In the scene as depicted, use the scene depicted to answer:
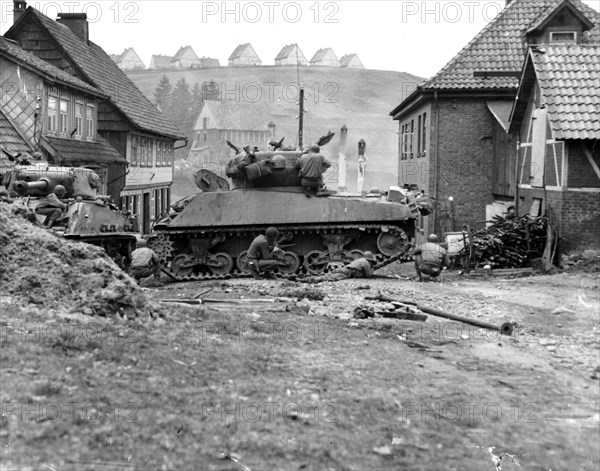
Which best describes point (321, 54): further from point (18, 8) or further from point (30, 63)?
point (30, 63)

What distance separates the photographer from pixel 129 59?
118 meters

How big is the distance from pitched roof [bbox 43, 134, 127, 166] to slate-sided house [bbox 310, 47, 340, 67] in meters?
Result: 80.6

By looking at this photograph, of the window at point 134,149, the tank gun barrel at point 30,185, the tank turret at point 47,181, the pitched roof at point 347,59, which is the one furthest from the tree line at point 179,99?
the tank gun barrel at point 30,185

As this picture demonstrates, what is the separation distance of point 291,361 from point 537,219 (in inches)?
499

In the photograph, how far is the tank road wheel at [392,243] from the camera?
18.5m

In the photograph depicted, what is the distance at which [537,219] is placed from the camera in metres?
19.7

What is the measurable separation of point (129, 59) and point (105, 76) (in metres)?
84.5

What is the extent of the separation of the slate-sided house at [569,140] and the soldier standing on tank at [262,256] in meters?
6.77

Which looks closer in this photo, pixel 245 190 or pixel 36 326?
pixel 36 326

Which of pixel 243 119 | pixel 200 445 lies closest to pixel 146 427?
pixel 200 445

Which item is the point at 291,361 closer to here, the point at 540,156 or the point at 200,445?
the point at 200,445

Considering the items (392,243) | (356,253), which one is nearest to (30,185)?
(356,253)

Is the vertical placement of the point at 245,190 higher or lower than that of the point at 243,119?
lower

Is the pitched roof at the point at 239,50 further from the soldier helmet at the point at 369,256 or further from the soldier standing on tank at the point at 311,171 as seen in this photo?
the soldier helmet at the point at 369,256
